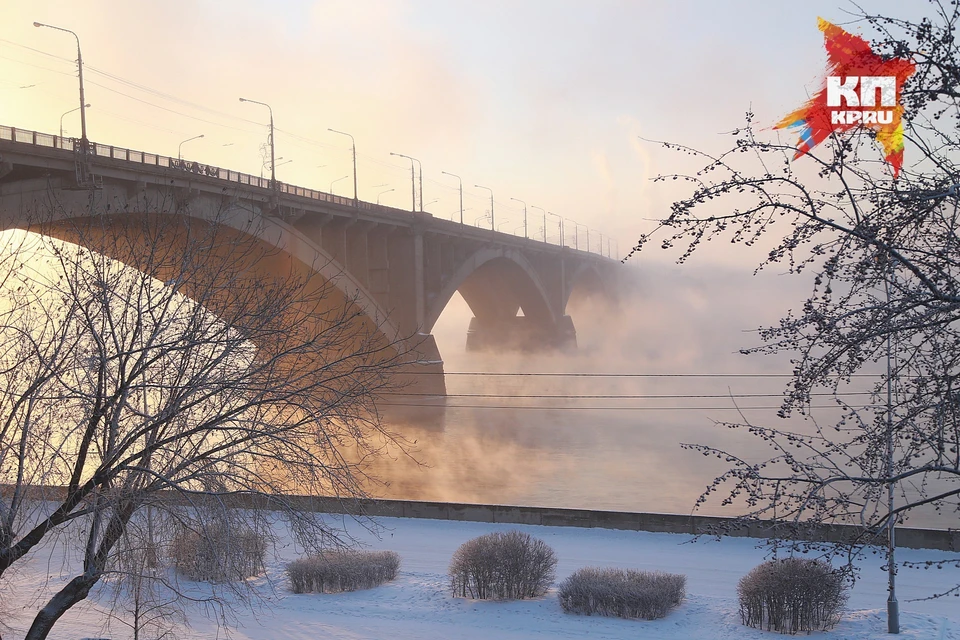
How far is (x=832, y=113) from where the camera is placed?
4.35m

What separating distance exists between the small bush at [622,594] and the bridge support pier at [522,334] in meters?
67.7

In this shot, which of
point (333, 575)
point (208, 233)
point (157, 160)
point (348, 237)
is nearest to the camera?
point (208, 233)

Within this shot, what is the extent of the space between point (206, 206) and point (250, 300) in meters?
21.1

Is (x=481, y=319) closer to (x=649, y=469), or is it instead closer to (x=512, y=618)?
(x=649, y=469)

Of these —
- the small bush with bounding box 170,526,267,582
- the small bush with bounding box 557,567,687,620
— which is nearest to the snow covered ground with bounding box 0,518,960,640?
the small bush with bounding box 557,567,687,620

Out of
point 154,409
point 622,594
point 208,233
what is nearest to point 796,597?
point 622,594

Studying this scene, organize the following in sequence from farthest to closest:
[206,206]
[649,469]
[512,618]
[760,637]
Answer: [649,469], [206,206], [512,618], [760,637]

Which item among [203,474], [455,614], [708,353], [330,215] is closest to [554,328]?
[708,353]

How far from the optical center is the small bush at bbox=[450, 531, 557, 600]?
1333 cm

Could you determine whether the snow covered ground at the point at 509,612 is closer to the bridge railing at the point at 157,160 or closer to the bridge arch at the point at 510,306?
the bridge railing at the point at 157,160

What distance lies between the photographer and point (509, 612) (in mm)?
12664

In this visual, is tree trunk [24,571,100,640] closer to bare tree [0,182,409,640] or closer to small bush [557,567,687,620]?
bare tree [0,182,409,640]

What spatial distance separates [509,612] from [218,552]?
20.5ft

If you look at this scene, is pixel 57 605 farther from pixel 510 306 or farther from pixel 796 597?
pixel 510 306
